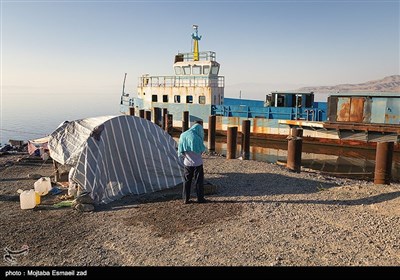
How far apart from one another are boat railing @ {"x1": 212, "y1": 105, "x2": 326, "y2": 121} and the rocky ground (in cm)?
1361

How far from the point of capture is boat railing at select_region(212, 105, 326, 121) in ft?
71.5

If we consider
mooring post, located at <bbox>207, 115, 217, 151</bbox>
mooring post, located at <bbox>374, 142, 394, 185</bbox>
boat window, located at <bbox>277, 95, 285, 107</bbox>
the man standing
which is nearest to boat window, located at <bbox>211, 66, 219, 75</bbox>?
boat window, located at <bbox>277, 95, 285, 107</bbox>

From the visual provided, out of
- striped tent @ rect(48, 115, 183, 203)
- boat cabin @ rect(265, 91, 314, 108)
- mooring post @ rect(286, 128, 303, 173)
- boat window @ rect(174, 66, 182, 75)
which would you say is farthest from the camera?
boat window @ rect(174, 66, 182, 75)

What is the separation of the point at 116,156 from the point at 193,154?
213 cm

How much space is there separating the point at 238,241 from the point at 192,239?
79 centimetres

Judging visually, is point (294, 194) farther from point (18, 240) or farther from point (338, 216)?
point (18, 240)

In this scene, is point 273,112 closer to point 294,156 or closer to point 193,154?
point 294,156

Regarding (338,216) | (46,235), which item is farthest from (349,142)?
(46,235)

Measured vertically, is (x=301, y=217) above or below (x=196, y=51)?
below

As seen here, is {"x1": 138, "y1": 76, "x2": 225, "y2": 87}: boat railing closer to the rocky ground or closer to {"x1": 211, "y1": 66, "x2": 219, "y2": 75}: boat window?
{"x1": 211, "y1": 66, "x2": 219, "y2": 75}: boat window

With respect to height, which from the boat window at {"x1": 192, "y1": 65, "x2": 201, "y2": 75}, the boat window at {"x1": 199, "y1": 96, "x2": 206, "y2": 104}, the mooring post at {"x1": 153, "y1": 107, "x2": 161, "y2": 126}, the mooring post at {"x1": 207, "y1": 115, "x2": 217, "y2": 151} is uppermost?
the boat window at {"x1": 192, "y1": 65, "x2": 201, "y2": 75}
